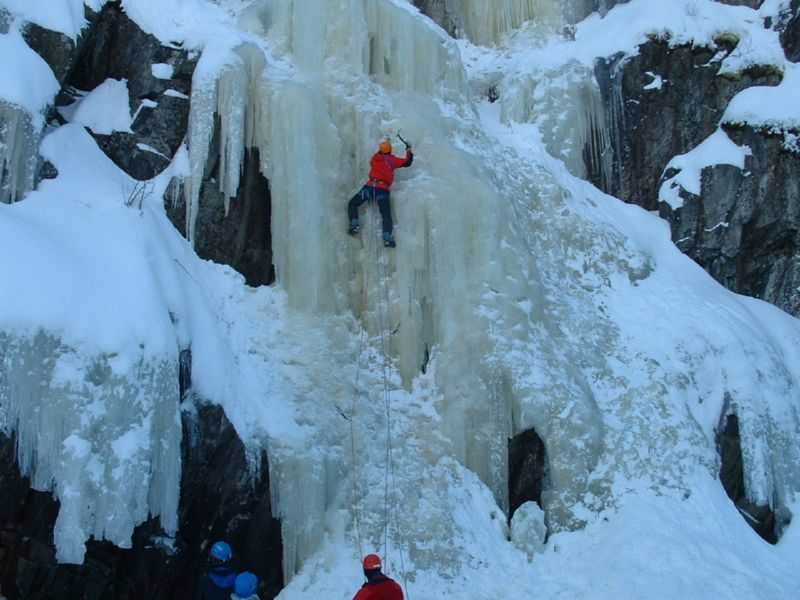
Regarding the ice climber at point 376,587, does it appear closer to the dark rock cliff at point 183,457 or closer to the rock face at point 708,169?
the dark rock cliff at point 183,457

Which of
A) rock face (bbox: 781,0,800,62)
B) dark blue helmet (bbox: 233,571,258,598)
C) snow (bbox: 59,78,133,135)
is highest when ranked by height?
rock face (bbox: 781,0,800,62)

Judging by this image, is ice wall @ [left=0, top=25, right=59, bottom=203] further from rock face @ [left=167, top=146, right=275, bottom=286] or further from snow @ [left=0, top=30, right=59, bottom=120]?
rock face @ [left=167, top=146, right=275, bottom=286]

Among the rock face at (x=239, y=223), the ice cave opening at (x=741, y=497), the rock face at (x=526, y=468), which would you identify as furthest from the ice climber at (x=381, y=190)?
the ice cave opening at (x=741, y=497)

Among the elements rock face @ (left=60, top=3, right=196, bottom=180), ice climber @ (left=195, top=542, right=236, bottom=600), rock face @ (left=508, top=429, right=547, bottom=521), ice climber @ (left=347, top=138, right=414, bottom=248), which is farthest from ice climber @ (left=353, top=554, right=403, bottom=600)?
rock face @ (left=60, top=3, right=196, bottom=180)

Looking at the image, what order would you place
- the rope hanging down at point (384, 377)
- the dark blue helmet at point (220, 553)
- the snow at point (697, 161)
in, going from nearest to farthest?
the dark blue helmet at point (220, 553)
the rope hanging down at point (384, 377)
the snow at point (697, 161)

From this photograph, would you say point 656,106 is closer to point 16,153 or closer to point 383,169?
point 383,169

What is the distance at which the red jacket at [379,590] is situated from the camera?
651cm

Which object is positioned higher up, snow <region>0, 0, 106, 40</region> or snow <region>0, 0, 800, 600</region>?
snow <region>0, 0, 106, 40</region>

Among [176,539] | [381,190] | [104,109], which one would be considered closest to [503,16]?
[381,190]

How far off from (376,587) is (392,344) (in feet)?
13.3

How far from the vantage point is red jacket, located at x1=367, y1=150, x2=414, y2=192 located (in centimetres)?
1053

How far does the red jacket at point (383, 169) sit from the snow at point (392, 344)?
15.1 inches

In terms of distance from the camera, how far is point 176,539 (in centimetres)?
821

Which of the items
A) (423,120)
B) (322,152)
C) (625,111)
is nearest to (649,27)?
(625,111)
